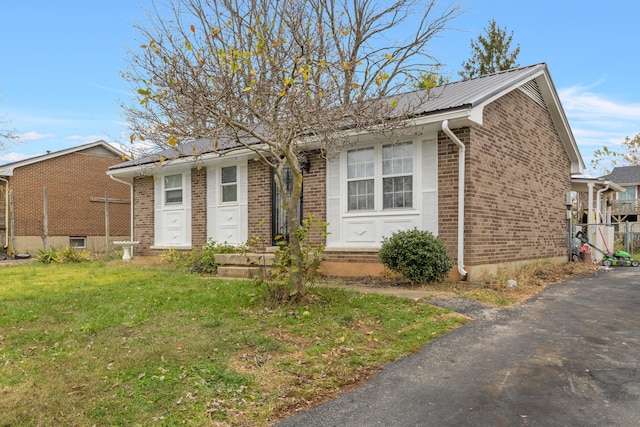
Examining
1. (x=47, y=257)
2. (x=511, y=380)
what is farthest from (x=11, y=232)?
(x=511, y=380)

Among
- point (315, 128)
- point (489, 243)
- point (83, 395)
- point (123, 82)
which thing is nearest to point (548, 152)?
point (489, 243)

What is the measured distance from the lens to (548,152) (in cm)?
1261

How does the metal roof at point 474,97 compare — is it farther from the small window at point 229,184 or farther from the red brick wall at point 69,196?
the red brick wall at point 69,196

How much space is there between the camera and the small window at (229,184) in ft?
41.7

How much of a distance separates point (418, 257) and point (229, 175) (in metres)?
6.64

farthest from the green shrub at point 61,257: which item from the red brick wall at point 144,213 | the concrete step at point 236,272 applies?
the concrete step at point 236,272

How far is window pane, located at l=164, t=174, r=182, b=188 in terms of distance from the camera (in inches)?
556

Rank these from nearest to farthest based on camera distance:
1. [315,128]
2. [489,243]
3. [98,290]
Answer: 1. [315,128]
2. [98,290]
3. [489,243]

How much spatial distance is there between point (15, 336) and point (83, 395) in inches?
82.9

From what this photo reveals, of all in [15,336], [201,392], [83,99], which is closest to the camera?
[201,392]

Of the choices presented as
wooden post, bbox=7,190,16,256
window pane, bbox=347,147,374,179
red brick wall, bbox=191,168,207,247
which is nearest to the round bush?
window pane, bbox=347,147,374,179

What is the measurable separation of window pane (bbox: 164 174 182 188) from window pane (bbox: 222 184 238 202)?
1.93 m

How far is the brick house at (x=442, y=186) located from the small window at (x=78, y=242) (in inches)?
386

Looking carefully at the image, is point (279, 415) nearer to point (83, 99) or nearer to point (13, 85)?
point (83, 99)
